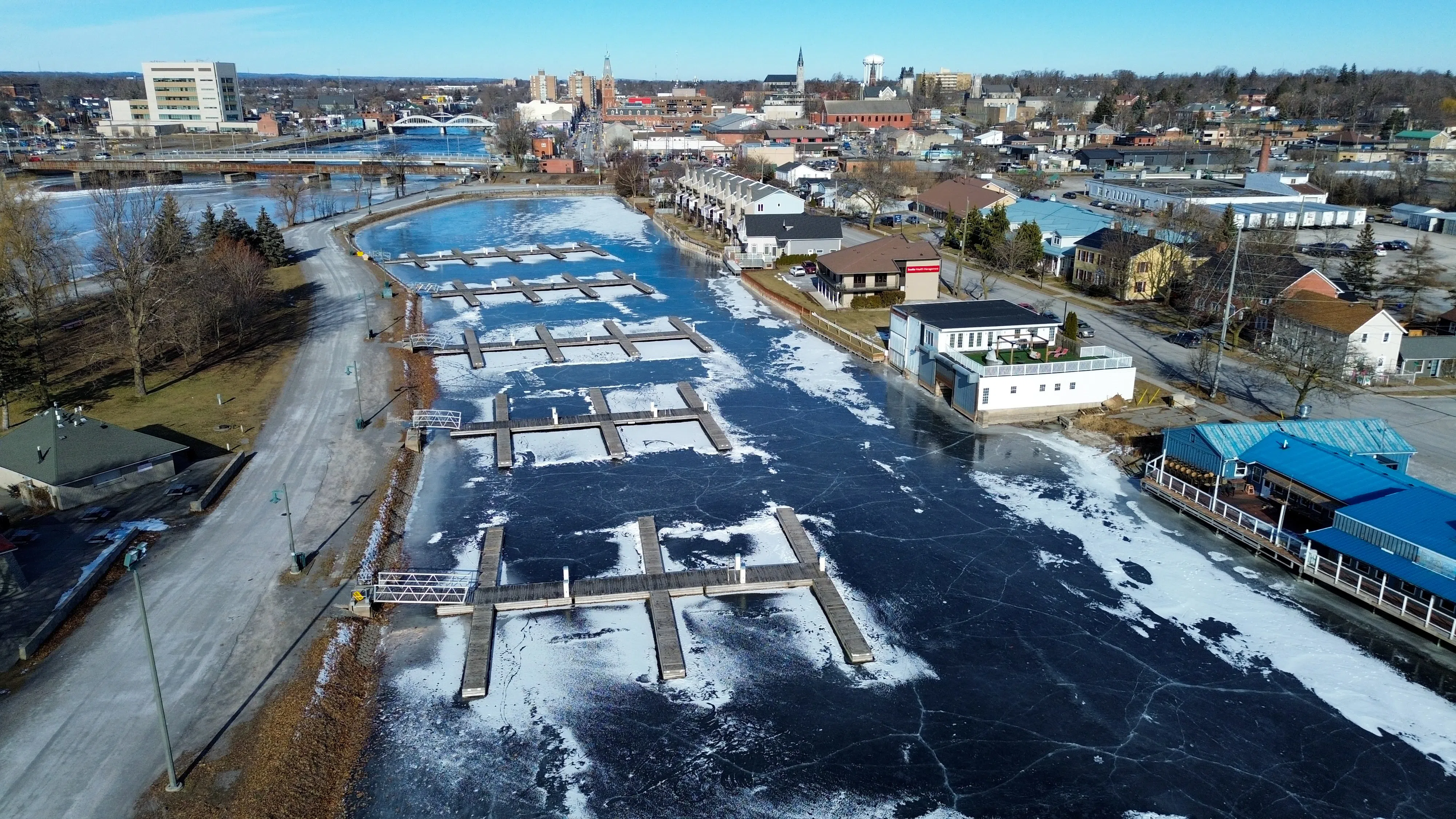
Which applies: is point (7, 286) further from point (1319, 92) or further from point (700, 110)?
point (1319, 92)

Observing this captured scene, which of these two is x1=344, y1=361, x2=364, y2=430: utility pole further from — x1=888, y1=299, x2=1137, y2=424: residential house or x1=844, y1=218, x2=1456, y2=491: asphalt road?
x1=844, y1=218, x2=1456, y2=491: asphalt road

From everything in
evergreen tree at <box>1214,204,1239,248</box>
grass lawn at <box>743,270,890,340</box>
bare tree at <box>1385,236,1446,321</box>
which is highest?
evergreen tree at <box>1214,204,1239,248</box>

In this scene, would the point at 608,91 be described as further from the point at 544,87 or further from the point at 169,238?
the point at 169,238

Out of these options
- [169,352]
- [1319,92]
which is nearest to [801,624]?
[169,352]

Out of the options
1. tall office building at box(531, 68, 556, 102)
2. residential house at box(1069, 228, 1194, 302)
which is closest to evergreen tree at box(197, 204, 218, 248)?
residential house at box(1069, 228, 1194, 302)

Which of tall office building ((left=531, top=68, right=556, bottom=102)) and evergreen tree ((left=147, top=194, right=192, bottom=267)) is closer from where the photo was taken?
evergreen tree ((left=147, top=194, right=192, bottom=267))

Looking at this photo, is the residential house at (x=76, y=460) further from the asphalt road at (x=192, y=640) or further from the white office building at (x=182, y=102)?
the white office building at (x=182, y=102)

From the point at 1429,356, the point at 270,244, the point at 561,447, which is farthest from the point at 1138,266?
the point at 270,244
